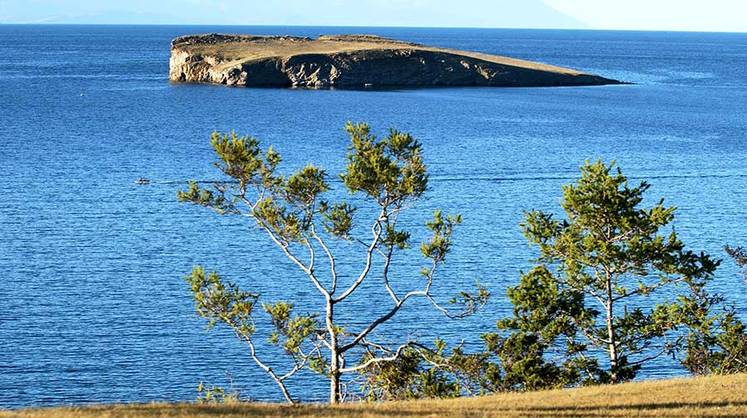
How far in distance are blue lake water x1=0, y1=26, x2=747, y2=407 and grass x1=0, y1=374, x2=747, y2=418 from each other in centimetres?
1765

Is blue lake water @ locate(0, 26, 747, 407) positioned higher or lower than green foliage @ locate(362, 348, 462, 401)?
lower

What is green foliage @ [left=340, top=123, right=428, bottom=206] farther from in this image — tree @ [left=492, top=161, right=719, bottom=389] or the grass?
the grass

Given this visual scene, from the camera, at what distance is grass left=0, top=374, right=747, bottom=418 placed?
31.9 m

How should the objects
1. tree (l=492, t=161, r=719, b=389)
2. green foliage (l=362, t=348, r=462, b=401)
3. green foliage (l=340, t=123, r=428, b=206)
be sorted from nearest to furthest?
1. green foliage (l=340, t=123, r=428, b=206)
2. green foliage (l=362, t=348, r=462, b=401)
3. tree (l=492, t=161, r=719, b=389)

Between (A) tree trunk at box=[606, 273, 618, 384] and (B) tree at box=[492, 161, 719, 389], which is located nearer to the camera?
(A) tree trunk at box=[606, 273, 618, 384]

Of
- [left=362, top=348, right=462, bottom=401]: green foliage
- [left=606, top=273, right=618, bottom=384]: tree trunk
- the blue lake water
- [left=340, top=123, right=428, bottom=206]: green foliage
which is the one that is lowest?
the blue lake water

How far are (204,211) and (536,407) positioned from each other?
58756 mm

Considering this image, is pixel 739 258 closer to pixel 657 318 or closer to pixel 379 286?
pixel 657 318

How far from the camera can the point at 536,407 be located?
34094mm

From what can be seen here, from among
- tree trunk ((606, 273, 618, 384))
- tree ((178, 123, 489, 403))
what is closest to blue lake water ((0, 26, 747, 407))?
tree ((178, 123, 489, 403))

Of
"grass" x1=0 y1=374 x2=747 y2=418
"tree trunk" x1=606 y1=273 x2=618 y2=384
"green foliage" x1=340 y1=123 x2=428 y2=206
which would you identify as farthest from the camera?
"tree trunk" x1=606 y1=273 x2=618 y2=384

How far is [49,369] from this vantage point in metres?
54.0

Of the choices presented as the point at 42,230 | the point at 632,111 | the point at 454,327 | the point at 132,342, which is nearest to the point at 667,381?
the point at 454,327

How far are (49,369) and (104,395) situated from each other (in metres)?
4.23
